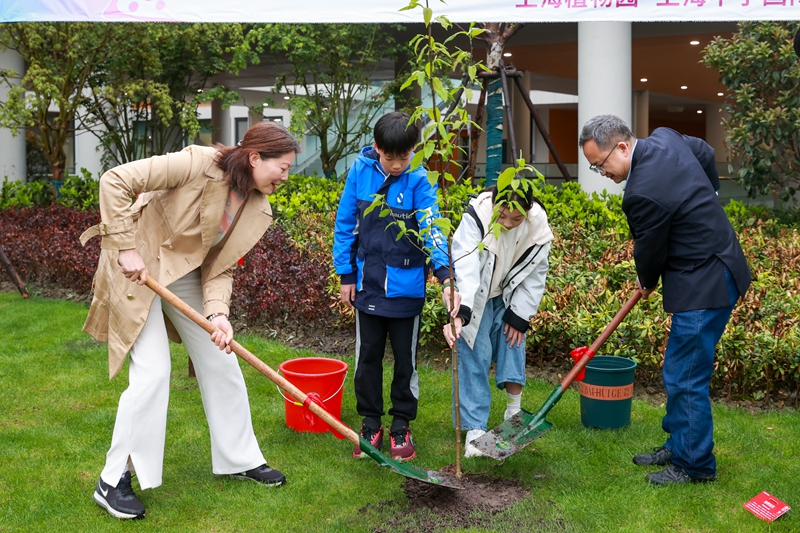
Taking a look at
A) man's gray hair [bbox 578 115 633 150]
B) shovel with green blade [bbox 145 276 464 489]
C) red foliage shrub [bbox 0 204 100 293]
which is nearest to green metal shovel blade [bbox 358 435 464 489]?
shovel with green blade [bbox 145 276 464 489]

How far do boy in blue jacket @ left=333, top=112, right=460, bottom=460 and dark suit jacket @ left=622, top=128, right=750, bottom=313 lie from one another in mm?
885

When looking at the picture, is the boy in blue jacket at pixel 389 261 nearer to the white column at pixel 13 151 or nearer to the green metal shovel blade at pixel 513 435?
the green metal shovel blade at pixel 513 435

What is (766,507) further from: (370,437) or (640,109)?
(640,109)

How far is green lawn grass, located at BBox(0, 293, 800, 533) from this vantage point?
10.7ft

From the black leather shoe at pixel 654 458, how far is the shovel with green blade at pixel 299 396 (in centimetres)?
100

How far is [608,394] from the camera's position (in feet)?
13.6

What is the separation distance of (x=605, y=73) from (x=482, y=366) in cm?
586

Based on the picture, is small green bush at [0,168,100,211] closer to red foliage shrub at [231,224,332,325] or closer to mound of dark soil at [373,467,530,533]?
red foliage shrub at [231,224,332,325]

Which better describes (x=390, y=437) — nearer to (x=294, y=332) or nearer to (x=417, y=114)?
(x=417, y=114)

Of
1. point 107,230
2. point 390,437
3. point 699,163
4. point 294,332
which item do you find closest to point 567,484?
point 390,437

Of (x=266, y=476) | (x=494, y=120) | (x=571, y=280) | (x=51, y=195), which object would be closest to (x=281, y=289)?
(x=571, y=280)

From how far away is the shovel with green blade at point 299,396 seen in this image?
3.13 meters

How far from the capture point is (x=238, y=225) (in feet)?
11.1

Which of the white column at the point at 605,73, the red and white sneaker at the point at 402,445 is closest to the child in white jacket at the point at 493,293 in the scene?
the red and white sneaker at the point at 402,445
